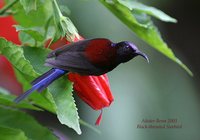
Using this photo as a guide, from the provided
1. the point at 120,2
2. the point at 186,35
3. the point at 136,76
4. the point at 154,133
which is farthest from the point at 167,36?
the point at 120,2

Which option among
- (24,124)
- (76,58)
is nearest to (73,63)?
(76,58)

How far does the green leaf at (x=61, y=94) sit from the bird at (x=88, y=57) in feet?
0.05

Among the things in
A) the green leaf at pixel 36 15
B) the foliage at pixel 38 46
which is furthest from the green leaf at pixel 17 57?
the green leaf at pixel 36 15

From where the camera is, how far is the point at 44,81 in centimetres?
70

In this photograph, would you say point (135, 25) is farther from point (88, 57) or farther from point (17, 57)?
point (17, 57)

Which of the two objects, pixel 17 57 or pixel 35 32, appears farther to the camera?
pixel 35 32

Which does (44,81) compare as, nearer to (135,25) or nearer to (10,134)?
(10,134)

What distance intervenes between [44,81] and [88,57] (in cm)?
9

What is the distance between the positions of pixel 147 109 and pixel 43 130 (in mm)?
1297

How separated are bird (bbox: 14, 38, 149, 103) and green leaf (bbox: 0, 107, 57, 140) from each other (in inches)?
3.5

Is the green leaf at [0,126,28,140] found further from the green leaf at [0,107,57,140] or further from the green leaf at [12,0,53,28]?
the green leaf at [12,0,53,28]

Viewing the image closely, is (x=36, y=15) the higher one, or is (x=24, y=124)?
(x=36, y=15)

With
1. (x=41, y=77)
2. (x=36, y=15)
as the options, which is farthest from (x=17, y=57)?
(x=36, y=15)

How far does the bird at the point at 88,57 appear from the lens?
29.2 inches
